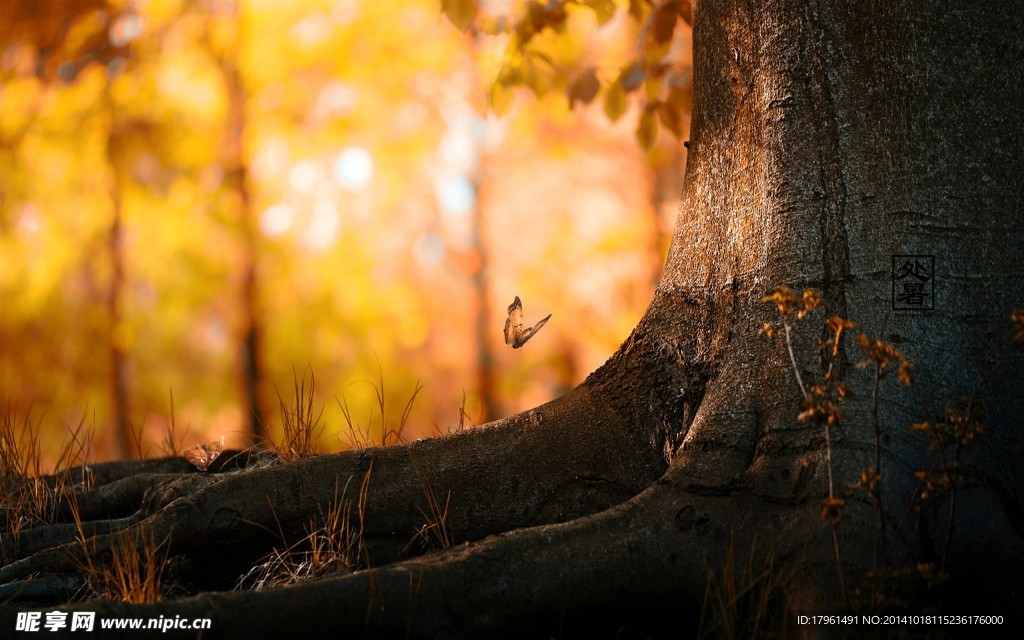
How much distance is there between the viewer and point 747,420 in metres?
2.11

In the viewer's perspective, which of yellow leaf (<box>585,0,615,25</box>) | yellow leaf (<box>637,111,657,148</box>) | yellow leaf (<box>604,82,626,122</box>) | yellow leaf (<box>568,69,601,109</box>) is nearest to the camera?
yellow leaf (<box>585,0,615,25</box>)

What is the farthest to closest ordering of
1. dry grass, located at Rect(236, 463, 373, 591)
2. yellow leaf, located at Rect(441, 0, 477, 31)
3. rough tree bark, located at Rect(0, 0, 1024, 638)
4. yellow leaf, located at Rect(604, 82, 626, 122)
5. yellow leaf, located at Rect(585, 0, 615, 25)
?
yellow leaf, located at Rect(604, 82, 626, 122), yellow leaf, located at Rect(585, 0, 615, 25), yellow leaf, located at Rect(441, 0, 477, 31), dry grass, located at Rect(236, 463, 373, 591), rough tree bark, located at Rect(0, 0, 1024, 638)

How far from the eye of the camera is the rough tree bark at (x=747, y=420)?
1.86 meters

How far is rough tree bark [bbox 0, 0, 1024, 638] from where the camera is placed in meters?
1.86

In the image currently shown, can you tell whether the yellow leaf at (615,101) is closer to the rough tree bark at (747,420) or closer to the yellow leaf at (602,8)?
the yellow leaf at (602,8)

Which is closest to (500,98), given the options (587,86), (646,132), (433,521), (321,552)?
(587,86)

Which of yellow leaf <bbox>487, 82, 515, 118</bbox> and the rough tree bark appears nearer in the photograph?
the rough tree bark

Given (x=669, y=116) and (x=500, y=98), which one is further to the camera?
(x=669, y=116)

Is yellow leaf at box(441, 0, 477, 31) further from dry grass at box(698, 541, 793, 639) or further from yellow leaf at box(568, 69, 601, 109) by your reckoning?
dry grass at box(698, 541, 793, 639)

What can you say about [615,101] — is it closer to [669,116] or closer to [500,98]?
[669,116]

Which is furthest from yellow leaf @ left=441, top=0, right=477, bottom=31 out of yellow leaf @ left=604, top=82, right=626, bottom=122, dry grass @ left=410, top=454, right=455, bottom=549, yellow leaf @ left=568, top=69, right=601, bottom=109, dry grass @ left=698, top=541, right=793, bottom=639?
dry grass @ left=698, top=541, right=793, bottom=639

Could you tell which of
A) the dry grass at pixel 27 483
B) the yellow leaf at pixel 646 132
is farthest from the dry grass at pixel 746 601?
the yellow leaf at pixel 646 132

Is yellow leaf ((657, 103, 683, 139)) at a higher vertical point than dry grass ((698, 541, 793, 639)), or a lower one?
higher

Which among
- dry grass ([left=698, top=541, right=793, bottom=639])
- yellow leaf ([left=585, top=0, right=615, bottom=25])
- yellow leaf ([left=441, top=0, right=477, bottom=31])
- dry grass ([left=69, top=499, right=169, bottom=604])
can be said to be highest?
yellow leaf ([left=585, top=0, right=615, bottom=25])
